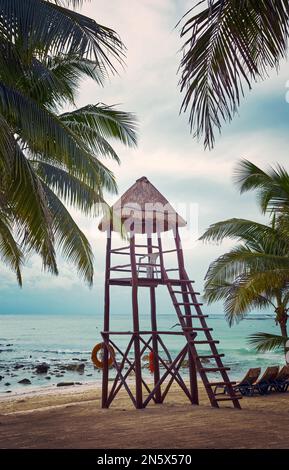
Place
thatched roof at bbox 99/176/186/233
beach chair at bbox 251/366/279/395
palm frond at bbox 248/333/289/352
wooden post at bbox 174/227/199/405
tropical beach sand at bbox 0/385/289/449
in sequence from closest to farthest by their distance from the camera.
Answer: tropical beach sand at bbox 0/385/289/449 → wooden post at bbox 174/227/199/405 → thatched roof at bbox 99/176/186/233 → palm frond at bbox 248/333/289/352 → beach chair at bbox 251/366/279/395

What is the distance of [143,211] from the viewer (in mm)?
12227

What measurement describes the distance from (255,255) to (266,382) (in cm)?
337

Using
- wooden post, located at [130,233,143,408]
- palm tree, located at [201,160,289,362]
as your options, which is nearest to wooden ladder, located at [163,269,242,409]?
wooden post, located at [130,233,143,408]

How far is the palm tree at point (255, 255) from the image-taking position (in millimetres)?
13781

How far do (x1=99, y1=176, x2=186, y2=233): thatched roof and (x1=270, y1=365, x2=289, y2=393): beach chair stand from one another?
516 cm

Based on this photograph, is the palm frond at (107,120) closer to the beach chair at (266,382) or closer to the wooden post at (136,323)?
the wooden post at (136,323)

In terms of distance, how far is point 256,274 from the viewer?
13.8 m

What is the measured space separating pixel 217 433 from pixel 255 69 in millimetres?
Result: 4979

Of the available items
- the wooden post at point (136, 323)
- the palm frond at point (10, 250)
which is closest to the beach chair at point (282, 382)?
the wooden post at point (136, 323)

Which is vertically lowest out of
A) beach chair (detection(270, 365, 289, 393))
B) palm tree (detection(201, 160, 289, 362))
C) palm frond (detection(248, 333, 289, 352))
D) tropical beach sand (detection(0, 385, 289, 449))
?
beach chair (detection(270, 365, 289, 393))

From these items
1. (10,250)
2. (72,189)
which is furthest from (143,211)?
(10,250)

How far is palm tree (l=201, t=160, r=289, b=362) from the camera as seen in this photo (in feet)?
45.2

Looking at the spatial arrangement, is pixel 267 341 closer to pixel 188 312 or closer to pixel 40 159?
pixel 188 312

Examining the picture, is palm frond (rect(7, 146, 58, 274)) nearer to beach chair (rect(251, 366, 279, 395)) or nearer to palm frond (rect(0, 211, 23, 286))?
palm frond (rect(0, 211, 23, 286))
